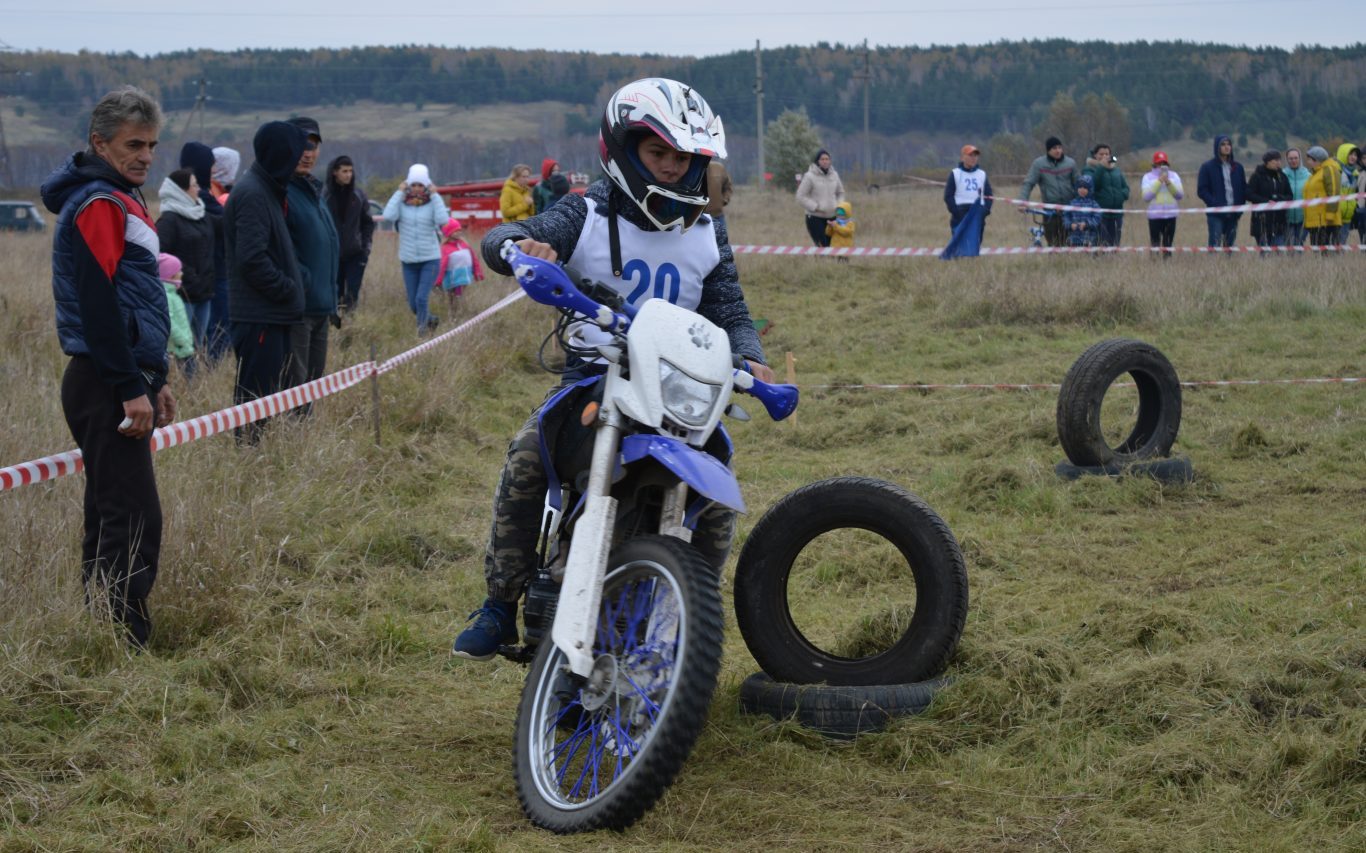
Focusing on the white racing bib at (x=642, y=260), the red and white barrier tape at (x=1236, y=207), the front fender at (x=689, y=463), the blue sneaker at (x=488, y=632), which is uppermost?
the white racing bib at (x=642, y=260)

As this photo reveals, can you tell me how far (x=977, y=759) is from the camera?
430 cm

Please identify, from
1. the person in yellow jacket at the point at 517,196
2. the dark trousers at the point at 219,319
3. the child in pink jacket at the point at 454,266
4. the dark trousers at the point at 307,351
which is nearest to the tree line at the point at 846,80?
the person in yellow jacket at the point at 517,196

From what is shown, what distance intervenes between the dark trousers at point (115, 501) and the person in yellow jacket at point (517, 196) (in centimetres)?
1344

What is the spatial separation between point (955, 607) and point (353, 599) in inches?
113

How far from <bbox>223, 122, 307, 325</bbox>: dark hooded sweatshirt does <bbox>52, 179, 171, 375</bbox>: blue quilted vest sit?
10.3 ft

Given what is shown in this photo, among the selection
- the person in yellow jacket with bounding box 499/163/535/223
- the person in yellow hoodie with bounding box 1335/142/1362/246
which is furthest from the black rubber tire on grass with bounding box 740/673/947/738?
the person in yellow hoodie with bounding box 1335/142/1362/246

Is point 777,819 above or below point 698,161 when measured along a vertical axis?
below

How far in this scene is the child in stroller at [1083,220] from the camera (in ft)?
67.1

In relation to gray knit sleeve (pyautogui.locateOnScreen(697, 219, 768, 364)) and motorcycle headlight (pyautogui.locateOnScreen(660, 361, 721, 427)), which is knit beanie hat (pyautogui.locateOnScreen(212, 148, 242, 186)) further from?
motorcycle headlight (pyautogui.locateOnScreen(660, 361, 721, 427))

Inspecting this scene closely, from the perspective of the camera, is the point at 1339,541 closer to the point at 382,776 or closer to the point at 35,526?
the point at 382,776

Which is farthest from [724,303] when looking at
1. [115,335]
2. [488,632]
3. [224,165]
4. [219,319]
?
[219,319]

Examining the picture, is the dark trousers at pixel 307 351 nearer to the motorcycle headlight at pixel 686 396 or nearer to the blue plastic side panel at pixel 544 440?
the blue plastic side panel at pixel 544 440

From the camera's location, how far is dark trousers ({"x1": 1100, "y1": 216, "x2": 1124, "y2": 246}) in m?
20.7

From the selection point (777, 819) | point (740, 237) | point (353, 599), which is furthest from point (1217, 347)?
point (740, 237)
